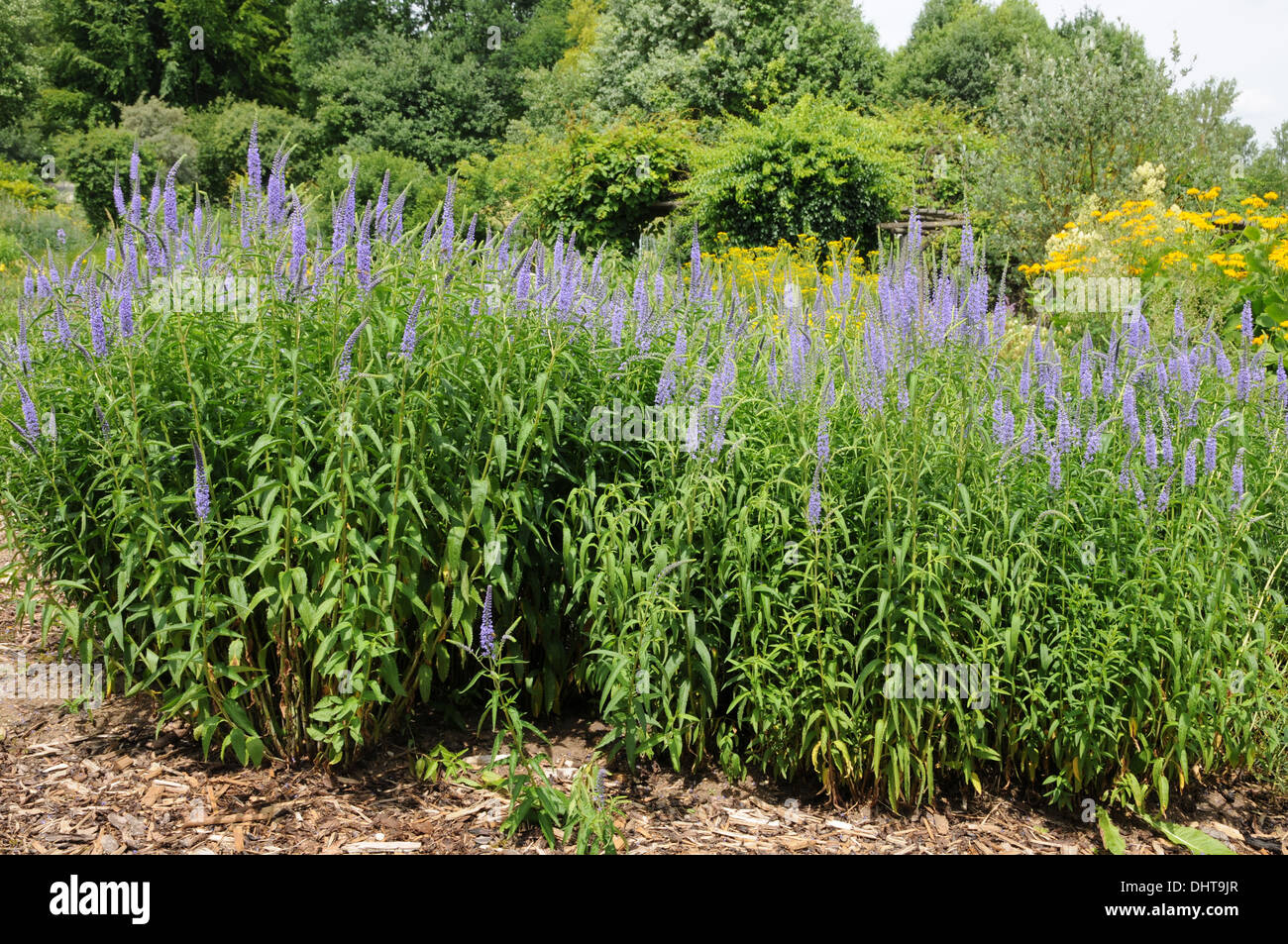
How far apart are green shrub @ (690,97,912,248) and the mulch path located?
1227 centimetres

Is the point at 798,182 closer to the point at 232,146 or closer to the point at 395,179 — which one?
the point at 395,179

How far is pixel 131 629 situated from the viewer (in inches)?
140

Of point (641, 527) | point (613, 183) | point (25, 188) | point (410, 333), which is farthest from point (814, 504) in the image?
point (25, 188)

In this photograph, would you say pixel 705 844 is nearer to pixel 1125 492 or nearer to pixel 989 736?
pixel 989 736

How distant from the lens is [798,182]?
14680 millimetres

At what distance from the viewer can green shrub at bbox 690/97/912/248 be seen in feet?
47.9

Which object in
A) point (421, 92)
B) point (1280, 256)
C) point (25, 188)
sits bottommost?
point (1280, 256)

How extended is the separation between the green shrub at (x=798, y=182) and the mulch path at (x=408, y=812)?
12.3 meters

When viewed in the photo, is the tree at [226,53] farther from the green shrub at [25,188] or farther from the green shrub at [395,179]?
the green shrub at [395,179]

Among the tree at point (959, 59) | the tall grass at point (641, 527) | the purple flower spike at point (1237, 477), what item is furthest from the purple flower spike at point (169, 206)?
the tree at point (959, 59)

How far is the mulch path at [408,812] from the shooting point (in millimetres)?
3197

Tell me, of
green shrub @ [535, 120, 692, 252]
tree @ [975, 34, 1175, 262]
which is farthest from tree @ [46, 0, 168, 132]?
tree @ [975, 34, 1175, 262]

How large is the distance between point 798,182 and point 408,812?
13.1 metres

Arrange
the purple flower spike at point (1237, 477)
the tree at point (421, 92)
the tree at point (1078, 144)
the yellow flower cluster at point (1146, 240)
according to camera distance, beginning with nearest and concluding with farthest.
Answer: the purple flower spike at point (1237, 477)
the yellow flower cluster at point (1146, 240)
the tree at point (1078, 144)
the tree at point (421, 92)
